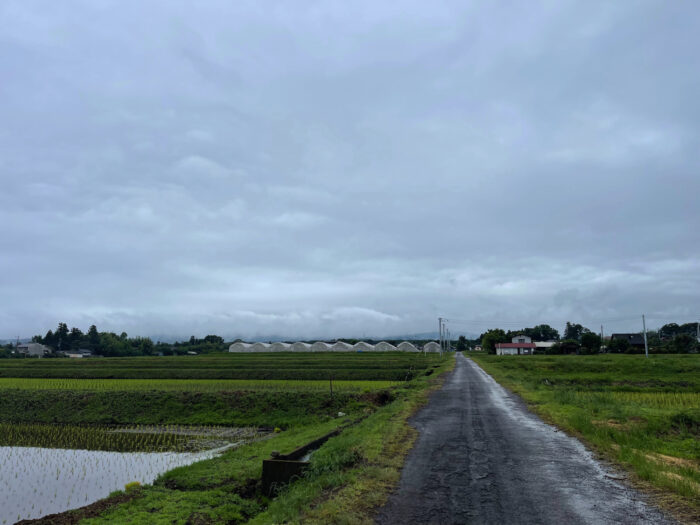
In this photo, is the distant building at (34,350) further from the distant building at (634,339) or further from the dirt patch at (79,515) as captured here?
the distant building at (634,339)

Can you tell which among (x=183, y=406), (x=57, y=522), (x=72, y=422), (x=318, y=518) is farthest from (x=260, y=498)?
(x=72, y=422)

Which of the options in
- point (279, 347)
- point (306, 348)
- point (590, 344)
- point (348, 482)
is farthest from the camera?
point (279, 347)

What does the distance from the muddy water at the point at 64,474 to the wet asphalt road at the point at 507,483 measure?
39.8 feet

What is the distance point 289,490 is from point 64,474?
13.7m

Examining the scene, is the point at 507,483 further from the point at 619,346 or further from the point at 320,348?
the point at 320,348

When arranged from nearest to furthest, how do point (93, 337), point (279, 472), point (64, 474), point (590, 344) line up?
point (279, 472), point (64, 474), point (590, 344), point (93, 337)

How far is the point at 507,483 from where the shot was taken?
1043cm

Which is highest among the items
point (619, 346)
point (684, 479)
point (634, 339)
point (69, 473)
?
point (684, 479)

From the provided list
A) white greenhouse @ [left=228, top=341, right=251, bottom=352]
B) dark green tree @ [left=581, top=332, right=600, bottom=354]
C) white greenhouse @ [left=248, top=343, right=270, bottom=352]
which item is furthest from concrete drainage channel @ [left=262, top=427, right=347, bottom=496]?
white greenhouse @ [left=228, top=341, right=251, bottom=352]

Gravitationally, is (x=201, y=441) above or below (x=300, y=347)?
above

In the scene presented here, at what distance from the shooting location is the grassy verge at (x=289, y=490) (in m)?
9.24

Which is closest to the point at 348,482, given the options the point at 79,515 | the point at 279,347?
the point at 79,515

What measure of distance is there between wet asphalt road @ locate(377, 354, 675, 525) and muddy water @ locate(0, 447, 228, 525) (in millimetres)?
12140

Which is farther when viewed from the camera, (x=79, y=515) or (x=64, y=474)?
(x=64, y=474)
